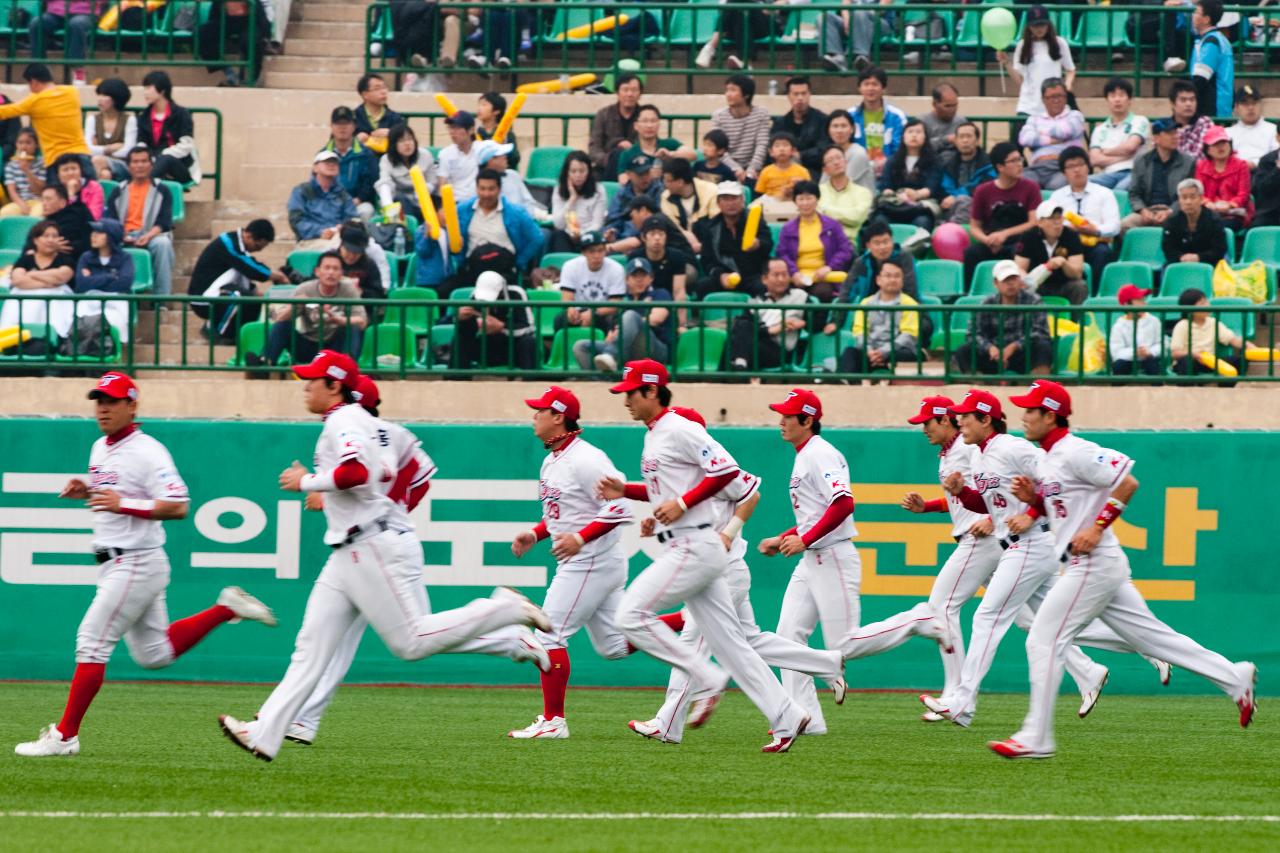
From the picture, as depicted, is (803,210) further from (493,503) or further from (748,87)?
(493,503)

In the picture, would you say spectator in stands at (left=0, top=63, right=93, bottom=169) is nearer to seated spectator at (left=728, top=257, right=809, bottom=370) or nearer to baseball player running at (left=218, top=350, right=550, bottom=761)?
seated spectator at (left=728, top=257, right=809, bottom=370)

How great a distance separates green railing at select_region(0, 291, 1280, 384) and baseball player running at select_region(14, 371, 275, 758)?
525 cm

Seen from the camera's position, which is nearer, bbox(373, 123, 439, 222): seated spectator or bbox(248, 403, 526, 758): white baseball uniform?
bbox(248, 403, 526, 758): white baseball uniform

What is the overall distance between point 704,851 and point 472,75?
A: 16.4 metres

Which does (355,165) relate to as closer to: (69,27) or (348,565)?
(69,27)

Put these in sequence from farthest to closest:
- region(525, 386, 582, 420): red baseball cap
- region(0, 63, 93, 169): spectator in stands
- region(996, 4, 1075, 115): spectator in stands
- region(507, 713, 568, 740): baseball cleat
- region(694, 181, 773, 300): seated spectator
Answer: region(996, 4, 1075, 115): spectator in stands → region(0, 63, 93, 169): spectator in stands → region(694, 181, 773, 300): seated spectator → region(525, 386, 582, 420): red baseball cap → region(507, 713, 568, 740): baseball cleat

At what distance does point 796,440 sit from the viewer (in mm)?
11695

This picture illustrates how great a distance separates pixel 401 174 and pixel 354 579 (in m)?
10.3

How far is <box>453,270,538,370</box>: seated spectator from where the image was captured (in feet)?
50.4

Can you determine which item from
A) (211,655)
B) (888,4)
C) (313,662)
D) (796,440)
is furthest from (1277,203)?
(313,662)

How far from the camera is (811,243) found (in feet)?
56.9

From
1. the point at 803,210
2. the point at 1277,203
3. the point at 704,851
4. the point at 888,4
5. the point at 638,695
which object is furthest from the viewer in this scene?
the point at 888,4

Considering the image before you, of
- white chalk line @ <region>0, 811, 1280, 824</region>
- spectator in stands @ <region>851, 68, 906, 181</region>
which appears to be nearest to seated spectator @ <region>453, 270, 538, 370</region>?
spectator in stands @ <region>851, 68, 906, 181</region>

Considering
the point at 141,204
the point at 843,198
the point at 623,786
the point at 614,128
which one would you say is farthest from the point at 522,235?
the point at 623,786
